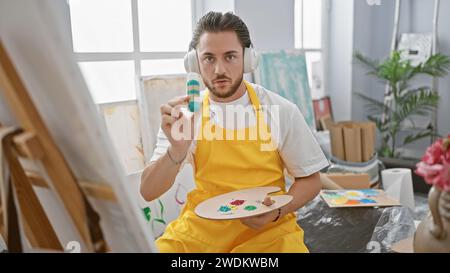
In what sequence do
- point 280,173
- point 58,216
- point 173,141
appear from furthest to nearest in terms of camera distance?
point 280,173, point 173,141, point 58,216

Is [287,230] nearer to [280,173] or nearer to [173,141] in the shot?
[280,173]

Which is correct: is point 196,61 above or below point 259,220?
above

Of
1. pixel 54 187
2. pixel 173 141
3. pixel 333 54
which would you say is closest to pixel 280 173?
pixel 173 141

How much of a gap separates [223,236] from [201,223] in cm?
7

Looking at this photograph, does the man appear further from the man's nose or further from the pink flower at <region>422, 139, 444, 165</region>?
the pink flower at <region>422, 139, 444, 165</region>

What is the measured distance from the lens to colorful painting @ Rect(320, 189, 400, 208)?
1.69 meters

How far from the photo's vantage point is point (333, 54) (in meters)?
3.54

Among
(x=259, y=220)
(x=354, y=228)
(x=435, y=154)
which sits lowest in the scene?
(x=354, y=228)

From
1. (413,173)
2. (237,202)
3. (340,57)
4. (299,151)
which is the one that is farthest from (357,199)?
(340,57)

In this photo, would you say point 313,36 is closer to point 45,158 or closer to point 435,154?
point 435,154

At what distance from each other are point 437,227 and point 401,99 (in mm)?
2831

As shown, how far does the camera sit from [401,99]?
3.26m

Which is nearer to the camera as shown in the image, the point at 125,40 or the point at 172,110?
the point at 172,110

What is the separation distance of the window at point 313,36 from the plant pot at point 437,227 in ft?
8.47
